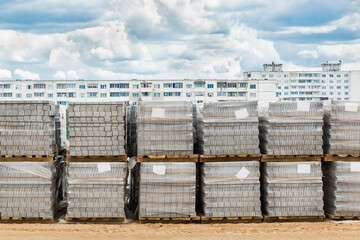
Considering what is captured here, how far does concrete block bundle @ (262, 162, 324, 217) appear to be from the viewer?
823cm

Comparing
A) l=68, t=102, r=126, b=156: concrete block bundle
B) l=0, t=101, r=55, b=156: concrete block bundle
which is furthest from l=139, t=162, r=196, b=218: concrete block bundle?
l=0, t=101, r=55, b=156: concrete block bundle

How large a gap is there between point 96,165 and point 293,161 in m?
3.96

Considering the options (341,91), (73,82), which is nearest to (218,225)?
(73,82)

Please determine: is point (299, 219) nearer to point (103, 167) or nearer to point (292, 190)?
point (292, 190)

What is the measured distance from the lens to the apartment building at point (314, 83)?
9794 centimetres

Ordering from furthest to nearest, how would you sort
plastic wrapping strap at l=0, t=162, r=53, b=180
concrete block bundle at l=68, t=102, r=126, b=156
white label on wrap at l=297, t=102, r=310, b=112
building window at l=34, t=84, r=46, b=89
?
building window at l=34, t=84, r=46, b=89, white label on wrap at l=297, t=102, r=310, b=112, plastic wrapping strap at l=0, t=162, r=53, b=180, concrete block bundle at l=68, t=102, r=126, b=156

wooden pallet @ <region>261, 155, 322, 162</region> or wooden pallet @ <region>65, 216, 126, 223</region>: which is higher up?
wooden pallet @ <region>261, 155, 322, 162</region>

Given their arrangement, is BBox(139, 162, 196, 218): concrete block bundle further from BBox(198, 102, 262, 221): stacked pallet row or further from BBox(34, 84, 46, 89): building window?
BBox(34, 84, 46, 89): building window

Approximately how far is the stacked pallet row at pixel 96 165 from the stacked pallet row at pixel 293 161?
295cm

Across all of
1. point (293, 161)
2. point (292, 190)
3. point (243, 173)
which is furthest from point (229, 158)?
point (292, 190)

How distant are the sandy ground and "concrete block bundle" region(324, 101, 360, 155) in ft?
4.93

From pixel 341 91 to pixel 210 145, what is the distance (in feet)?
325

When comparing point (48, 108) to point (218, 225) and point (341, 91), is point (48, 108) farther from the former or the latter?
point (341, 91)

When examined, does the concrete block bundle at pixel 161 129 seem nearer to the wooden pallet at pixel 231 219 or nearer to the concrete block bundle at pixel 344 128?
the wooden pallet at pixel 231 219
